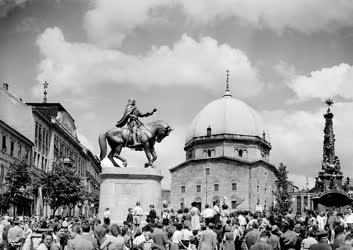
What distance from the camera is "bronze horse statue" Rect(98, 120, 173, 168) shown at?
27219mm

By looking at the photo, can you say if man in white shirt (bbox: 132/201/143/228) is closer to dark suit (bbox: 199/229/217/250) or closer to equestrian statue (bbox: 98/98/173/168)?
equestrian statue (bbox: 98/98/173/168)

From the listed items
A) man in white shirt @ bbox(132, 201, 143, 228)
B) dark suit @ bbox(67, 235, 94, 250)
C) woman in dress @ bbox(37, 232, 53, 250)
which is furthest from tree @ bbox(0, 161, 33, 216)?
woman in dress @ bbox(37, 232, 53, 250)

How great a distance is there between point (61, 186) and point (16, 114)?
13.9 metres

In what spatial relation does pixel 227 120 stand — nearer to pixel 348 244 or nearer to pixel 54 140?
pixel 54 140

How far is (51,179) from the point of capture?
57875 mm

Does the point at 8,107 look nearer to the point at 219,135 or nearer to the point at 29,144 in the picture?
the point at 29,144

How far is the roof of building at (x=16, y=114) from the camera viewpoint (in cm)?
6481

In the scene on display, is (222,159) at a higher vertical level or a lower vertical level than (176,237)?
higher

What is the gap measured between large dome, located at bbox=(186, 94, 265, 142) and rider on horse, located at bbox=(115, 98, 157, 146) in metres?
93.6

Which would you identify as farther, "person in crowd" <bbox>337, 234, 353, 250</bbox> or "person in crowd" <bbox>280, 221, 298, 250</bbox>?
"person in crowd" <bbox>280, 221, 298, 250</bbox>

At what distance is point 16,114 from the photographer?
66938 millimetres

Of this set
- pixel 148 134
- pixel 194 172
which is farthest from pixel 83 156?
pixel 148 134

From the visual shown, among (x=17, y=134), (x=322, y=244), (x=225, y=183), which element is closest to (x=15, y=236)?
(x=322, y=244)

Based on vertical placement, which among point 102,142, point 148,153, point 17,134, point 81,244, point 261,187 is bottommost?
point 81,244
